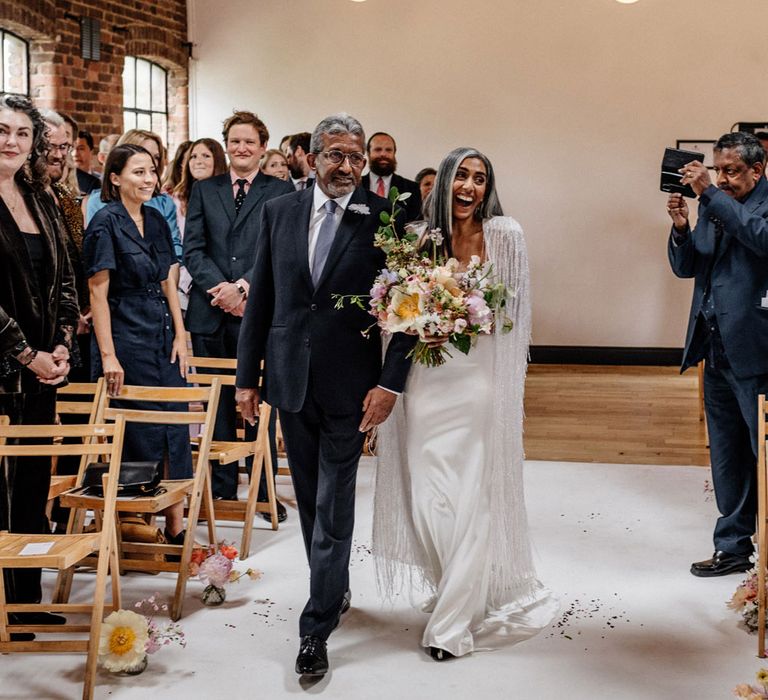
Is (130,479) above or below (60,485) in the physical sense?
above

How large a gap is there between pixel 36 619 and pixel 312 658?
3.78 feet

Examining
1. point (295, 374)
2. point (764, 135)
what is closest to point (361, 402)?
point (295, 374)

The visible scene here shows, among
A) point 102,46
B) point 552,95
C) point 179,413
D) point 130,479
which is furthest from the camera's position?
point 552,95

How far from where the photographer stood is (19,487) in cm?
394

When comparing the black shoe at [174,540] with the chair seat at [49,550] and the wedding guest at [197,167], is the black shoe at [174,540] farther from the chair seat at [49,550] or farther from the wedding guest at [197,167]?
the wedding guest at [197,167]

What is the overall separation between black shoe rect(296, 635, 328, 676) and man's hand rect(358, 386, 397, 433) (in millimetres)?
746

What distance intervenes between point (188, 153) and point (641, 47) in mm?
6027

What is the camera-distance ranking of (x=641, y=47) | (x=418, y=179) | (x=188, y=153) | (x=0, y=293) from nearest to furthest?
1. (x=0, y=293)
2. (x=188, y=153)
3. (x=418, y=179)
4. (x=641, y=47)

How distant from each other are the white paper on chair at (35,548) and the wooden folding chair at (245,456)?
1.47 m

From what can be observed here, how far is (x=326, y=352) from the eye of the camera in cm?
363

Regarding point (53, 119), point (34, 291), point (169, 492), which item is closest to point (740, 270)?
point (169, 492)

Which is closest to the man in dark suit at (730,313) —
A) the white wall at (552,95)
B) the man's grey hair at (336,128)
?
the man's grey hair at (336,128)

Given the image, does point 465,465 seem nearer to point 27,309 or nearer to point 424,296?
point 424,296

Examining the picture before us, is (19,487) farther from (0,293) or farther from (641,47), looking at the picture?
(641,47)
